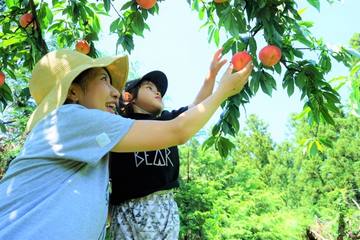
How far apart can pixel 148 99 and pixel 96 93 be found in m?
0.61

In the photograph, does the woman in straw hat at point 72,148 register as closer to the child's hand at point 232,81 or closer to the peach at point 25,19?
the child's hand at point 232,81

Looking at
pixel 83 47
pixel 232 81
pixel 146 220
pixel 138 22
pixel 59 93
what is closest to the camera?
pixel 59 93

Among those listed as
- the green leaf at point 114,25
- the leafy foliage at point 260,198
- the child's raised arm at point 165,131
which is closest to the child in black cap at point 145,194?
the child's raised arm at point 165,131

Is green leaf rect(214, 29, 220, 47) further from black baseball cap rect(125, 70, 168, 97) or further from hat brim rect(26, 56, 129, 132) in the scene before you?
hat brim rect(26, 56, 129, 132)

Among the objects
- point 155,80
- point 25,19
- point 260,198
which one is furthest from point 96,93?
point 260,198

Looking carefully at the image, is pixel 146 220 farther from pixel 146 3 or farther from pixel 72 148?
pixel 146 3

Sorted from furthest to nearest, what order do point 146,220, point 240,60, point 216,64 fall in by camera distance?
1. point 216,64
2. point 146,220
3. point 240,60

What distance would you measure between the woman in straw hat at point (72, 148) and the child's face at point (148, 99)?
1.87 ft

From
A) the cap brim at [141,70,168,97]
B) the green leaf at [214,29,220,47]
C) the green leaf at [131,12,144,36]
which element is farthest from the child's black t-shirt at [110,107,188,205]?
the green leaf at [214,29,220,47]

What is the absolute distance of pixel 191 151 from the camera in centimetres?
805

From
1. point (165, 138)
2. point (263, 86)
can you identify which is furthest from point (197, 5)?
point (165, 138)

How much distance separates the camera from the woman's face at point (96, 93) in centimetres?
145

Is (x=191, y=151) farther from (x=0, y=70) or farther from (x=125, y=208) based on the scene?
(x=125, y=208)

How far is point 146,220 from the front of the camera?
177cm
